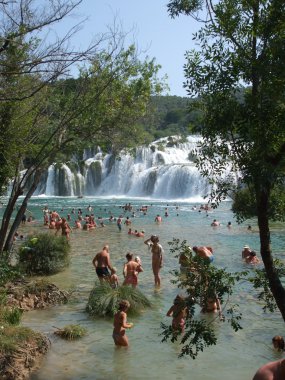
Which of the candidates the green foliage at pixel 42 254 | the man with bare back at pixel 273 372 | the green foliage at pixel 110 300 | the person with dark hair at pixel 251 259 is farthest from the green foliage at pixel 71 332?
the person with dark hair at pixel 251 259

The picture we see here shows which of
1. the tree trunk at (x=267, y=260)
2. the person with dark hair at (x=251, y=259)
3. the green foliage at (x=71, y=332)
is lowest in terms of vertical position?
the green foliage at (x=71, y=332)

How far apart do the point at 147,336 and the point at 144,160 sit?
5749 centimetres

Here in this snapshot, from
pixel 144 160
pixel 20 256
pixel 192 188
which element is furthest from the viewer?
pixel 144 160

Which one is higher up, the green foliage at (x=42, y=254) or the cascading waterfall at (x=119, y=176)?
the cascading waterfall at (x=119, y=176)

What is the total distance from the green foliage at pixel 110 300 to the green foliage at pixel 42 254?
13.1ft

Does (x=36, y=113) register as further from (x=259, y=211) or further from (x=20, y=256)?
(x=259, y=211)

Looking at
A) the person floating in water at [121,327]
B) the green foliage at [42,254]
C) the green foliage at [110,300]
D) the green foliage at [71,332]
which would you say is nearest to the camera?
the person floating in water at [121,327]

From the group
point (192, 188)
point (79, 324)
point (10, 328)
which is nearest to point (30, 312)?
point (79, 324)

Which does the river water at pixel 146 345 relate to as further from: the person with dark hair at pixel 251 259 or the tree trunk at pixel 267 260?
the tree trunk at pixel 267 260

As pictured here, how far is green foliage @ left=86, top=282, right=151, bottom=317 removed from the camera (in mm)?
9758

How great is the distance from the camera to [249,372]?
7.15 m

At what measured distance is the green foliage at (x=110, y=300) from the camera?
9.76 metres

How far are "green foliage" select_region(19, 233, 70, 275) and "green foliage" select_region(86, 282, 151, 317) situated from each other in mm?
4007

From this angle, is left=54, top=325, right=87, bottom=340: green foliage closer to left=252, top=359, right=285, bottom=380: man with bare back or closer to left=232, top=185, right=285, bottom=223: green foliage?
left=232, top=185, right=285, bottom=223: green foliage
